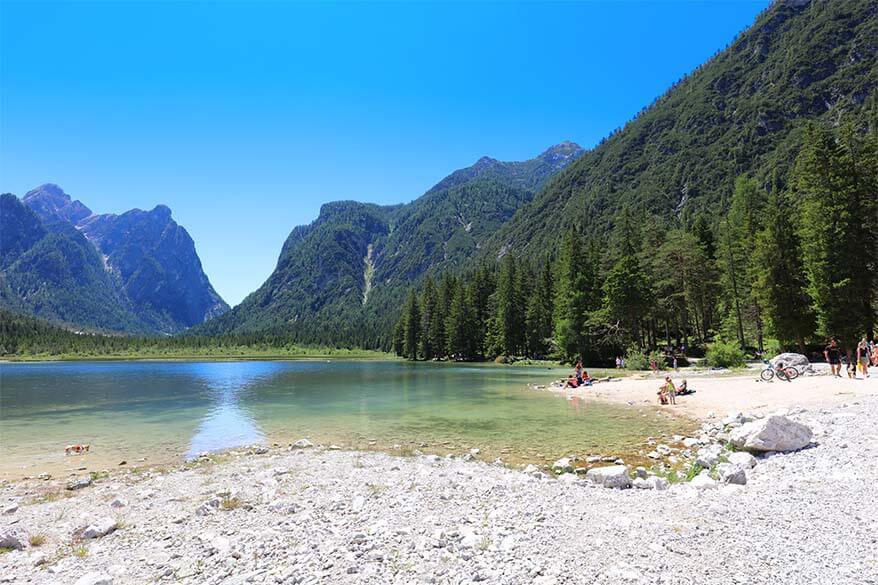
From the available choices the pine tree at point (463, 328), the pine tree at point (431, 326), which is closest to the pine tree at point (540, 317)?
the pine tree at point (463, 328)

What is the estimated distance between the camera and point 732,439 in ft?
47.6

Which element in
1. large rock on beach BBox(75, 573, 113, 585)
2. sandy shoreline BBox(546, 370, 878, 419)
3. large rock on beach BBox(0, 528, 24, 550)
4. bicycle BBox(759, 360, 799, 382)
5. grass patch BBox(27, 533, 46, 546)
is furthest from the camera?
bicycle BBox(759, 360, 799, 382)

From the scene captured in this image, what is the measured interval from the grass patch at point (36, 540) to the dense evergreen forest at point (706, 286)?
152 ft

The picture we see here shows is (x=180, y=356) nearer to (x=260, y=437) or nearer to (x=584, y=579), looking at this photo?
(x=260, y=437)

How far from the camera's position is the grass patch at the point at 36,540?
8.62 metres

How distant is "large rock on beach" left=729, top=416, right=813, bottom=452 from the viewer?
13090 mm

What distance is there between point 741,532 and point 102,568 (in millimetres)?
10449

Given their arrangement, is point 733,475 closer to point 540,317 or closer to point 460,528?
point 460,528

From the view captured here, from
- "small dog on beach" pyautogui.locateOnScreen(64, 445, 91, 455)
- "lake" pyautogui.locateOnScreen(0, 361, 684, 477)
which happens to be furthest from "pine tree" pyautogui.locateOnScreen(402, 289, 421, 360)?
"small dog on beach" pyautogui.locateOnScreen(64, 445, 91, 455)

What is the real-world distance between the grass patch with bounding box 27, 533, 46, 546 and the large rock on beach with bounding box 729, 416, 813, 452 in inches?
687

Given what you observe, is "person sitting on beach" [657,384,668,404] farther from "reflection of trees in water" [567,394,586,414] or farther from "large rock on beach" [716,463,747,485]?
"large rock on beach" [716,463,747,485]

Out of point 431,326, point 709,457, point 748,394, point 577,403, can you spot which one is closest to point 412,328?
point 431,326

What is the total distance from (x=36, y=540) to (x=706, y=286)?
69.9 m

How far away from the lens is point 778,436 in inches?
519
